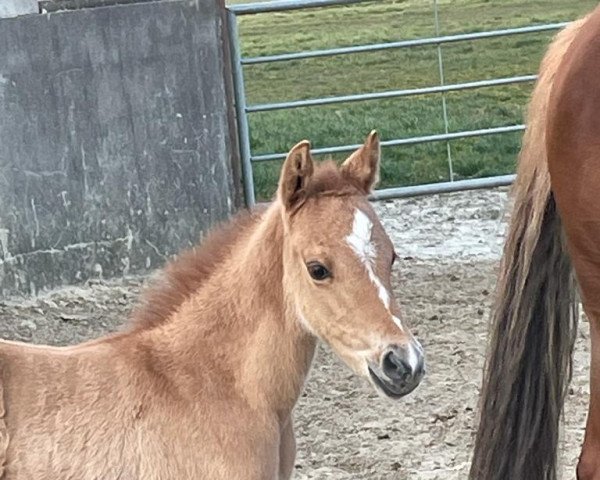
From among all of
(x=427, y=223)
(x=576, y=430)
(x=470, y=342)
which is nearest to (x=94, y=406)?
(x=576, y=430)

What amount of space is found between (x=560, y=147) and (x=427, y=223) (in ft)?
13.9

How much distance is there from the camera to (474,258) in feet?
20.3

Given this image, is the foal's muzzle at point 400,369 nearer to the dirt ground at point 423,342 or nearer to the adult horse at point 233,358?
the adult horse at point 233,358

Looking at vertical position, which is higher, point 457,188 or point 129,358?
point 129,358

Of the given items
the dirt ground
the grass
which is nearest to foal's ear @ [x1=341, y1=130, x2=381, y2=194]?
the dirt ground

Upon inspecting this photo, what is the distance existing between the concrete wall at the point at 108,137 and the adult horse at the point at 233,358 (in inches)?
128

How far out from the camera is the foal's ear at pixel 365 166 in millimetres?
2906

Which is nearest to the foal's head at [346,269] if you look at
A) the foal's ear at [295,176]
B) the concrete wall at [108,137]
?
the foal's ear at [295,176]

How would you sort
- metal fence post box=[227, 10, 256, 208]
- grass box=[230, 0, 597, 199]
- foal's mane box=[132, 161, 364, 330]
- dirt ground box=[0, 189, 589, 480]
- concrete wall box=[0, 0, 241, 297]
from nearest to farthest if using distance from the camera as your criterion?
Result: foal's mane box=[132, 161, 364, 330] → dirt ground box=[0, 189, 589, 480] → concrete wall box=[0, 0, 241, 297] → metal fence post box=[227, 10, 256, 208] → grass box=[230, 0, 597, 199]

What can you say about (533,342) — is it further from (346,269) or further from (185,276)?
(185,276)

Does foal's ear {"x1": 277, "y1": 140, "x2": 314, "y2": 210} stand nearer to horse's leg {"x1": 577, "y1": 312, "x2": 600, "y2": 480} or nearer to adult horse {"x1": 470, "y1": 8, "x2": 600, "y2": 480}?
adult horse {"x1": 470, "y1": 8, "x2": 600, "y2": 480}

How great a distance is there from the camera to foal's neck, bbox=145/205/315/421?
2900 millimetres

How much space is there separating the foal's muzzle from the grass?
148 inches

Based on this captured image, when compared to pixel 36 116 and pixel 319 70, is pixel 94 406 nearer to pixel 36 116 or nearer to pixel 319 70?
pixel 36 116
